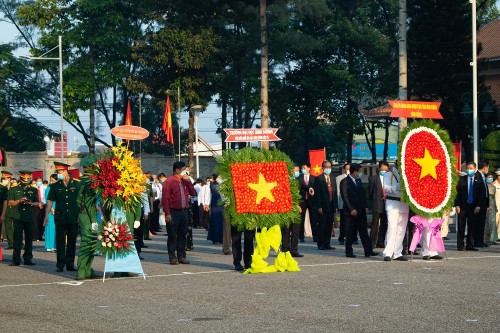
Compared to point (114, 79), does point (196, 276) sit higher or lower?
lower

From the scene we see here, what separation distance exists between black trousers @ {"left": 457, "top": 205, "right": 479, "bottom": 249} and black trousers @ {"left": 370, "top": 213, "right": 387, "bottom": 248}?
72.4 inches

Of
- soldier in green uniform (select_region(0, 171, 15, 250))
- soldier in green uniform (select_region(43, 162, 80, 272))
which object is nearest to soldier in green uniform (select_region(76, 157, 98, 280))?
soldier in green uniform (select_region(43, 162, 80, 272))

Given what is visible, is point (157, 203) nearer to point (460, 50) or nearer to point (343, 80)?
point (460, 50)

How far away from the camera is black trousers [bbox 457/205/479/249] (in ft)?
78.4

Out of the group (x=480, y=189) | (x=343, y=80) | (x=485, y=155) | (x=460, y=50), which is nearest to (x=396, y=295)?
(x=480, y=189)

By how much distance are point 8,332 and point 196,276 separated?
6.67 metres

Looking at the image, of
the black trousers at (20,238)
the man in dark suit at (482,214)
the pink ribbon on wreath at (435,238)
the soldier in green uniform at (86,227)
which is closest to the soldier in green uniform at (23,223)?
the black trousers at (20,238)

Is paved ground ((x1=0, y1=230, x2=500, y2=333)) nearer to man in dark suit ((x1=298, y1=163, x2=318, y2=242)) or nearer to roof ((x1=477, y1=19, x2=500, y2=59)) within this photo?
man in dark suit ((x1=298, y1=163, x2=318, y2=242))

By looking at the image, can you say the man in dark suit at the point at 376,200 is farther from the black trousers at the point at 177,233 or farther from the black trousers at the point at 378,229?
the black trousers at the point at 177,233

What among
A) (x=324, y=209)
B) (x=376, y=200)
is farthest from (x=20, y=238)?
(x=376, y=200)

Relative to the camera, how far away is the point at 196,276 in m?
18.6

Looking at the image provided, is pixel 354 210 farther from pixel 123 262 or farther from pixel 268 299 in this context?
pixel 268 299

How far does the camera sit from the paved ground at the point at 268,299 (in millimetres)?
12367

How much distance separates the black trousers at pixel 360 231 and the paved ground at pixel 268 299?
0.93m
